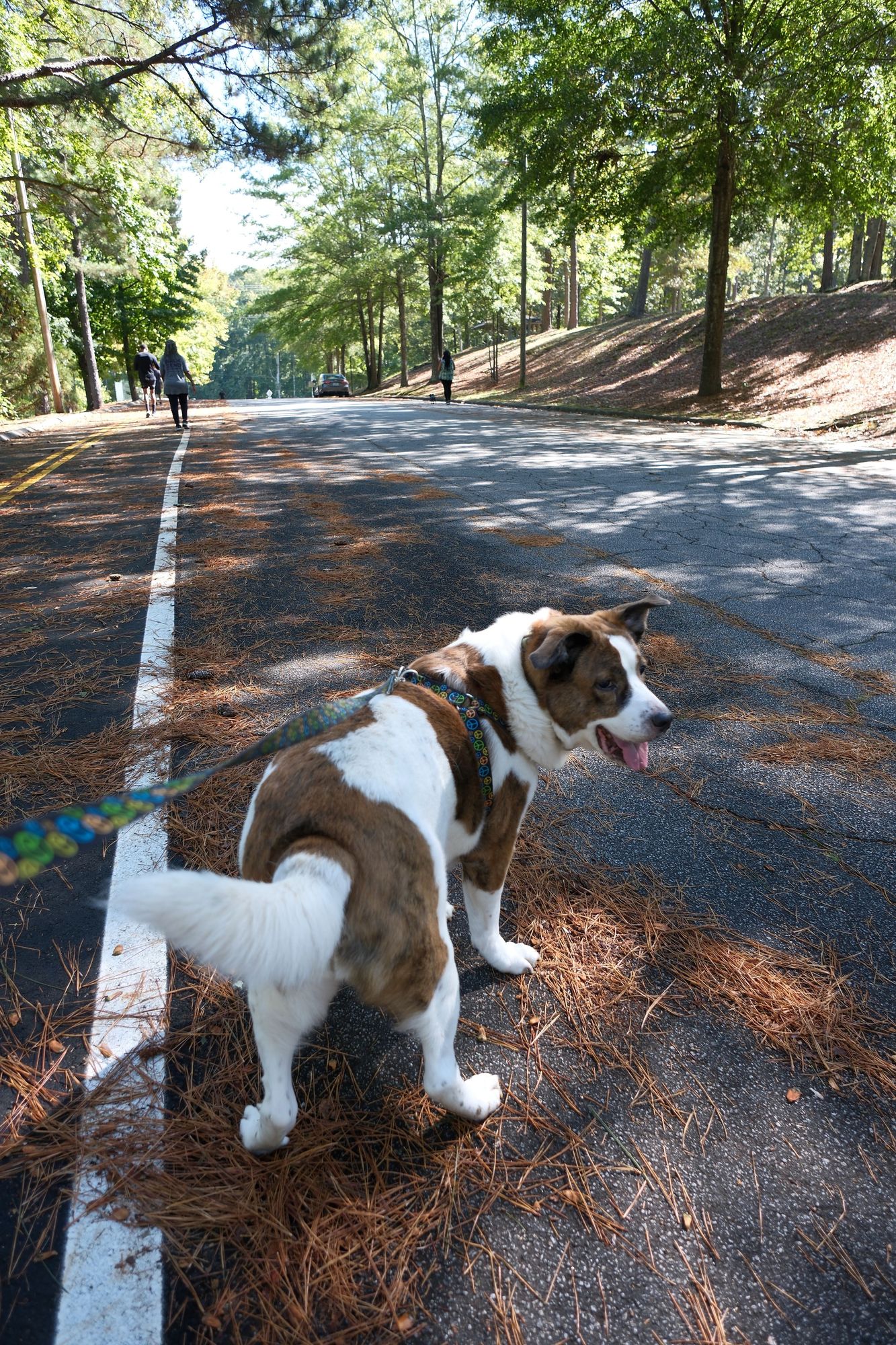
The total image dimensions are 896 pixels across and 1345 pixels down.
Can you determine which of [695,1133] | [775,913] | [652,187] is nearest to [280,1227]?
[695,1133]

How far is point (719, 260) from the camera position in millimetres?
19500

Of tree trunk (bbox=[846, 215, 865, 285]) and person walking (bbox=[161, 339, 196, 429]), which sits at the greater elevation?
tree trunk (bbox=[846, 215, 865, 285])

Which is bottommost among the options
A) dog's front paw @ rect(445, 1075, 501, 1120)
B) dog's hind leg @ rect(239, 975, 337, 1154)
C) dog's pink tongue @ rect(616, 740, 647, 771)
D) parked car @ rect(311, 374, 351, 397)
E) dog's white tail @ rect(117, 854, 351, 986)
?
dog's front paw @ rect(445, 1075, 501, 1120)

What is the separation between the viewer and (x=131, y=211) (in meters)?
20.9

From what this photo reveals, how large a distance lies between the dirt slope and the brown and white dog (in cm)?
1631

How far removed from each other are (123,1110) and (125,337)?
48902 millimetres

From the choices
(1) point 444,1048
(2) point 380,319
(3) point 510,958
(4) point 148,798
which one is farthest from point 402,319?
(1) point 444,1048

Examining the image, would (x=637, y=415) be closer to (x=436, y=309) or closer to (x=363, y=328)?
(x=436, y=309)

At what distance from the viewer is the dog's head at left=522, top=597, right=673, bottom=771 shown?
249 centimetres

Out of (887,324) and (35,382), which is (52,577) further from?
(35,382)

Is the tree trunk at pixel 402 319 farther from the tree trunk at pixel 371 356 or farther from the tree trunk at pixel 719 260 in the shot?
the tree trunk at pixel 719 260

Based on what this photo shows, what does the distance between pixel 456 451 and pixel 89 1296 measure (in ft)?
46.0

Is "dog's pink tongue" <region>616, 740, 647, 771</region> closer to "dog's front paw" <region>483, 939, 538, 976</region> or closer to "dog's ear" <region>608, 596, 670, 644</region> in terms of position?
"dog's ear" <region>608, 596, 670, 644</region>

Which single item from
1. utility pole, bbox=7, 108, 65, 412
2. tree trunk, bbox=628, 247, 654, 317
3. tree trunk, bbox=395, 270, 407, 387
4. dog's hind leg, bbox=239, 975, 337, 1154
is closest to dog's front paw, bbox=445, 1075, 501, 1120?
dog's hind leg, bbox=239, 975, 337, 1154
